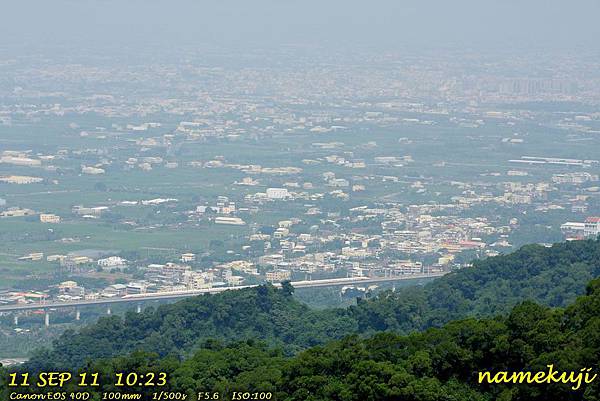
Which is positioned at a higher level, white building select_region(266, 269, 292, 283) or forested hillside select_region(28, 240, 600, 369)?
forested hillside select_region(28, 240, 600, 369)

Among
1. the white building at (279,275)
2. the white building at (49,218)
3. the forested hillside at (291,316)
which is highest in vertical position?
the forested hillside at (291,316)

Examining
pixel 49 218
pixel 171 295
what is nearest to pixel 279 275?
pixel 171 295

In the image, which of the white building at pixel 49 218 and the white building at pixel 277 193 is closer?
the white building at pixel 49 218

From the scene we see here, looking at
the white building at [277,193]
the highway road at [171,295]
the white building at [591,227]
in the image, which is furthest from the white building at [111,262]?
the white building at [591,227]

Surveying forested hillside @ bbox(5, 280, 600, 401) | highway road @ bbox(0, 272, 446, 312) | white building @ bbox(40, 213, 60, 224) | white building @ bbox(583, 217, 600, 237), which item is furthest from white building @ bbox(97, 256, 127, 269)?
forested hillside @ bbox(5, 280, 600, 401)

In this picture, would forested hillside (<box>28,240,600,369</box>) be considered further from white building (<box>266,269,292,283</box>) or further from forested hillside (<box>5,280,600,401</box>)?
white building (<box>266,269,292,283</box>)

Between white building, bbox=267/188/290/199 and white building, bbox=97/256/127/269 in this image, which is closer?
white building, bbox=97/256/127/269

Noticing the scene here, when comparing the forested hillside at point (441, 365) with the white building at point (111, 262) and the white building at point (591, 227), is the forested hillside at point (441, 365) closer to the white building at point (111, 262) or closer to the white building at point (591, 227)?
the white building at point (111, 262)
